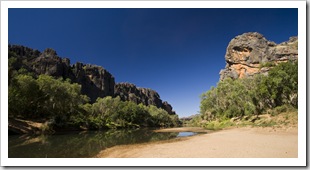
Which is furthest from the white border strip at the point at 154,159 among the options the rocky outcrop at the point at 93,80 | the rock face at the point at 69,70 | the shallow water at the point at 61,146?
the rocky outcrop at the point at 93,80

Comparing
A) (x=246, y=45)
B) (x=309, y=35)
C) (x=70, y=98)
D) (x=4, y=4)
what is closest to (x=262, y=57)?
(x=246, y=45)

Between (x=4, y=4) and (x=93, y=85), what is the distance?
13074 cm

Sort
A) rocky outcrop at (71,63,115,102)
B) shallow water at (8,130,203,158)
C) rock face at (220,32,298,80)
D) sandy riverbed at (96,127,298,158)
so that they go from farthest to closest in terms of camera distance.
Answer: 1. rocky outcrop at (71,63,115,102)
2. rock face at (220,32,298,80)
3. shallow water at (8,130,203,158)
4. sandy riverbed at (96,127,298,158)

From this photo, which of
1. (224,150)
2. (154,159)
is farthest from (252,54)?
(154,159)

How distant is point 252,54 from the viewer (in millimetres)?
93125

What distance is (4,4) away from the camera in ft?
28.4

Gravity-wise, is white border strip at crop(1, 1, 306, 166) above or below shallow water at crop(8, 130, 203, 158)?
above

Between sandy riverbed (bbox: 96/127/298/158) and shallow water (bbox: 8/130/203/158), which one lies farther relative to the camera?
shallow water (bbox: 8/130/203/158)

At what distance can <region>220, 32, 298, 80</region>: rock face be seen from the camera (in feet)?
277

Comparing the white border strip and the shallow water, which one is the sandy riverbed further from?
the shallow water

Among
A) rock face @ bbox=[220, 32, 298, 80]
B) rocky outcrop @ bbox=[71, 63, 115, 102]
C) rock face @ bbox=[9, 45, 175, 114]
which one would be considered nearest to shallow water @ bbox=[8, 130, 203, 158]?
rock face @ bbox=[9, 45, 175, 114]

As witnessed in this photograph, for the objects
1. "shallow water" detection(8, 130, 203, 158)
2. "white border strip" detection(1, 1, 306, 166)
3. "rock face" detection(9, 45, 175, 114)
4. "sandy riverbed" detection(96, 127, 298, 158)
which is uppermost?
"rock face" detection(9, 45, 175, 114)

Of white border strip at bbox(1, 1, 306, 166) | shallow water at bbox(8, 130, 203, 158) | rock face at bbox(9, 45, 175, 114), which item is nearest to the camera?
white border strip at bbox(1, 1, 306, 166)

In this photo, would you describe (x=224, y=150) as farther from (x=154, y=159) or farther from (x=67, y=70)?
(x=67, y=70)
